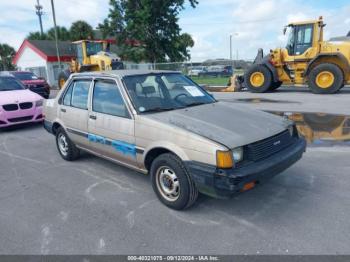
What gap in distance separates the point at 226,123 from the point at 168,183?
3.26 ft

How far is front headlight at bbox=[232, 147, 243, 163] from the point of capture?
2.90 meters

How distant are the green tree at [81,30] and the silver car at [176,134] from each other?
124ft

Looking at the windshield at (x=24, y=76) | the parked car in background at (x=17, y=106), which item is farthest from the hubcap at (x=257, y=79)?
the windshield at (x=24, y=76)

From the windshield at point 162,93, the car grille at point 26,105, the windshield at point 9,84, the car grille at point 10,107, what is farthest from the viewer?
the windshield at point 9,84

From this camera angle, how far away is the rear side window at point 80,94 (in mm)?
4571

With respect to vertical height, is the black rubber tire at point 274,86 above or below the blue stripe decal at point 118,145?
above

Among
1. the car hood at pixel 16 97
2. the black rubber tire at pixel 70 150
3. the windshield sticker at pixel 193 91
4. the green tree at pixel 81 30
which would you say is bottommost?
the black rubber tire at pixel 70 150

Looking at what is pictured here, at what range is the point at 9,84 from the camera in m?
8.98

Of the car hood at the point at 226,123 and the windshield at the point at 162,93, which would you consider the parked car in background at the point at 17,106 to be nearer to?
the windshield at the point at 162,93

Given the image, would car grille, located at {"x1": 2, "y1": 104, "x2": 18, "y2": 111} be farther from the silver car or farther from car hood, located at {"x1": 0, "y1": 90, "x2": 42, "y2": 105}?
the silver car

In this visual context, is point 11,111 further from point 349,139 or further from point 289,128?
point 349,139

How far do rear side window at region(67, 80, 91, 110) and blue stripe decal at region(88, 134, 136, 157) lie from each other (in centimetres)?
56

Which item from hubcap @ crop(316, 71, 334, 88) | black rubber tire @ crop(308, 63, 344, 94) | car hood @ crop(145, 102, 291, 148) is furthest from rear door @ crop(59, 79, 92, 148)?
hubcap @ crop(316, 71, 334, 88)

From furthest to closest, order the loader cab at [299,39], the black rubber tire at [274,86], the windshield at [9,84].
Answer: the black rubber tire at [274,86]
the loader cab at [299,39]
the windshield at [9,84]
